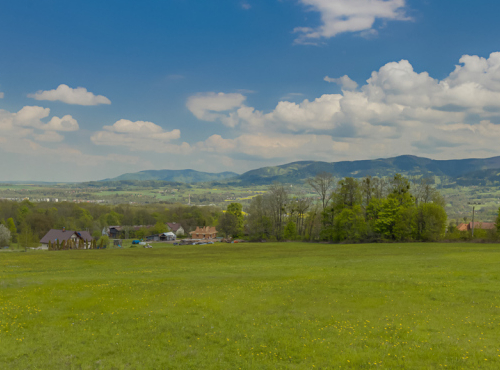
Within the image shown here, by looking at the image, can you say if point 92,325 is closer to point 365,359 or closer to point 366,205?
point 365,359

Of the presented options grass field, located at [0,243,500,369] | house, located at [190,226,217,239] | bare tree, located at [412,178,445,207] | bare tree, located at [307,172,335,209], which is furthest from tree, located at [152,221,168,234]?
grass field, located at [0,243,500,369]

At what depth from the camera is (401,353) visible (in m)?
14.5

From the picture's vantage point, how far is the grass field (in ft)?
47.6

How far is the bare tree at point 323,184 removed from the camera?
87438 millimetres

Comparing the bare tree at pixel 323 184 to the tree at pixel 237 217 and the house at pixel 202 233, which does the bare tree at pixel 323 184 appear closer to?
the tree at pixel 237 217

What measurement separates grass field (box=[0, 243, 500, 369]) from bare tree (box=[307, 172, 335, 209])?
56.5 m

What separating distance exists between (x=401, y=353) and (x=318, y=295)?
9.85m

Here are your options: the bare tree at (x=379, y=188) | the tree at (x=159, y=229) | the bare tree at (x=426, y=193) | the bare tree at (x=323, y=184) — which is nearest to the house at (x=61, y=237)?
the tree at (x=159, y=229)

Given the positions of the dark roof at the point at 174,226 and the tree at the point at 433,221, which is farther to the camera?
the dark roof at the point at 174,226

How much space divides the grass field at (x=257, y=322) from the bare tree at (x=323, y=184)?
5647 centimetres

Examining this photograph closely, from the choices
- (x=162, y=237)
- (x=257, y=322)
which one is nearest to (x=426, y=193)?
(x=257, y=322)

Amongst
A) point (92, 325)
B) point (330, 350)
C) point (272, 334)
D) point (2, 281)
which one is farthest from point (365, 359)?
point (2, 281)

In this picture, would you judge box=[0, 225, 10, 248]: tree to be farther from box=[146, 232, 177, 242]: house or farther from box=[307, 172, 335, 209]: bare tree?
box=[307, 172, 335, 209]: bare tree

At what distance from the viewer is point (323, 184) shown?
286 feet
